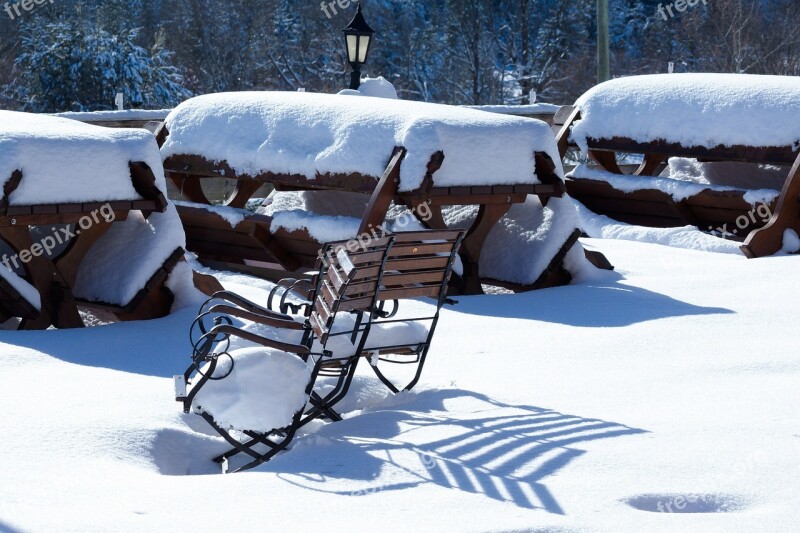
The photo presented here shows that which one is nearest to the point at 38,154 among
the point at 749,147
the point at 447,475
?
the point at 447,475

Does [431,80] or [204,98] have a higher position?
[204,98]

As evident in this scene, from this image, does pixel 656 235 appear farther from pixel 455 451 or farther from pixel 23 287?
pixel 455 451

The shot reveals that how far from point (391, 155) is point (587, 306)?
5.30ft

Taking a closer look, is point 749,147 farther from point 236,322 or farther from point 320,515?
point 320,515

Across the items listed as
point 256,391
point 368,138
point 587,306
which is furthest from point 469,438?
point 368,138

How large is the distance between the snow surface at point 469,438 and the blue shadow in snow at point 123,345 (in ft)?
0.07

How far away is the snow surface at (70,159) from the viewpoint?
657 centimetres

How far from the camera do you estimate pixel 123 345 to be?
21.1ft

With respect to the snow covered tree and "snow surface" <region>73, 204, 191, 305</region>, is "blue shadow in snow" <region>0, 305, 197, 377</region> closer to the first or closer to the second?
"snow surface" <region>73, 204, 191, 305</region>

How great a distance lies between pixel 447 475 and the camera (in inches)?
163

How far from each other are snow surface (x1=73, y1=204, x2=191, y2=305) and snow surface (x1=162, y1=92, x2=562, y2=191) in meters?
Result: 1.33

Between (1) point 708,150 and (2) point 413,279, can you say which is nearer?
(2) point 413,279

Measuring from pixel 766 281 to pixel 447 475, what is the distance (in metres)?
4.89

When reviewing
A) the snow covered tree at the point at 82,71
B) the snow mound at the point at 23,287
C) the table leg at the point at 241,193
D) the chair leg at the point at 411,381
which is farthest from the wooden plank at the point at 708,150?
the snow covered tree at the point at 82,71
